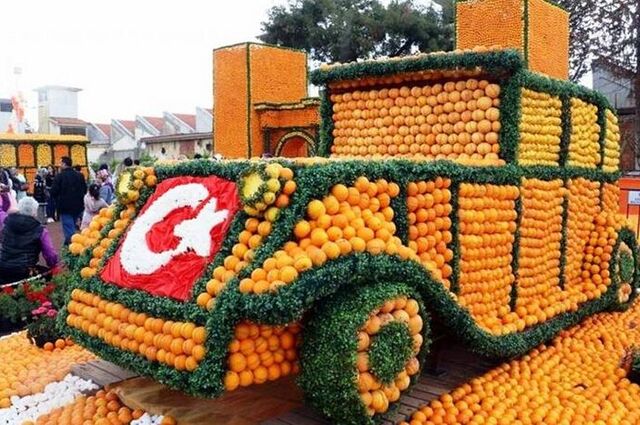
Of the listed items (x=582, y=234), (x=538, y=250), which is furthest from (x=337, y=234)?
(x=582, y=234)

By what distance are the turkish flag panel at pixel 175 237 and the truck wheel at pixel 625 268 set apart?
469cm

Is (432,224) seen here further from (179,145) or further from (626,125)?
(179,145)

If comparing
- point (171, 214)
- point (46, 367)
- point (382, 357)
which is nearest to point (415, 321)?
point (382, 357)

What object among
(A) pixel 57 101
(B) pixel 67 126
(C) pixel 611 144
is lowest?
(C) pixel 611 144

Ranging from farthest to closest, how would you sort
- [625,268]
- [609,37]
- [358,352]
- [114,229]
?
1. [609,37]
2. [625,268]
3. [114,229]
4. [358,352]

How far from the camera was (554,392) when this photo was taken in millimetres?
5125

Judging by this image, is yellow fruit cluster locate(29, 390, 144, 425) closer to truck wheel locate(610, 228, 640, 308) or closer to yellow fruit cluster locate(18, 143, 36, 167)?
truck wheel locate(610, 228, 640, 308)

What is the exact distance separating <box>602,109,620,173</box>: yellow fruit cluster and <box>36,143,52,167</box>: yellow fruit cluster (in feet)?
79.8

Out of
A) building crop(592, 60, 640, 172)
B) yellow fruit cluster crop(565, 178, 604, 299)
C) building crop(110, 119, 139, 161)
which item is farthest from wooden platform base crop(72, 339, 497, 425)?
building crop(110, 119, 139, 161)

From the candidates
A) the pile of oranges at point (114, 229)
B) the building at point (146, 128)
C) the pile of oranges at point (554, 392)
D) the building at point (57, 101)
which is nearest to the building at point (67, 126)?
the building at point (57, 101)

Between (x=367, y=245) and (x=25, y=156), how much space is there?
85.4 ft

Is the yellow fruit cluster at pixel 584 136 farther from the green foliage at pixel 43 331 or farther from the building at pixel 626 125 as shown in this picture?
the building at pixel 626 125

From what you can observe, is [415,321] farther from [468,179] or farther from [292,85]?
[292,85]

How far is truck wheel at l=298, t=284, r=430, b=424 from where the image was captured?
12.7 ft
